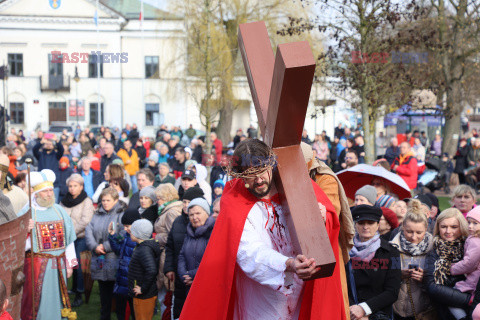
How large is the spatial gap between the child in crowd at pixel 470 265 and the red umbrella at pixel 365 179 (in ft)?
7.08

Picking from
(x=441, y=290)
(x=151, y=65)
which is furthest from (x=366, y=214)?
(x=151, y=65)

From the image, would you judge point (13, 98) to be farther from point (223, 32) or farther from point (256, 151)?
point (256, 151)

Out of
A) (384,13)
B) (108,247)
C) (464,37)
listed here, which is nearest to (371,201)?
(108,247)

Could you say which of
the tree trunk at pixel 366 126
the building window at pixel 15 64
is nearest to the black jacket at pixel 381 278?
the tree trunk at pixel 366 126

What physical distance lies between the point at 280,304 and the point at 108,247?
416 centimetres

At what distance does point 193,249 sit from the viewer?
6129 millimetres

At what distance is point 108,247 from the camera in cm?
727

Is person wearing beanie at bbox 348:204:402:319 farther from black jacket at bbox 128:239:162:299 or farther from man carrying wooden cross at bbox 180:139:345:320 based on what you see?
black jacket at bbox 128:239:162:299

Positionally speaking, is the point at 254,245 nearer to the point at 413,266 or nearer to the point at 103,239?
the point at 413,266

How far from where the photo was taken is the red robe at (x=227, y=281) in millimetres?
3389

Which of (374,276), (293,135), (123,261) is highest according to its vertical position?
(293,135)

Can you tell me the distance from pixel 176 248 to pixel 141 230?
1.34 feet

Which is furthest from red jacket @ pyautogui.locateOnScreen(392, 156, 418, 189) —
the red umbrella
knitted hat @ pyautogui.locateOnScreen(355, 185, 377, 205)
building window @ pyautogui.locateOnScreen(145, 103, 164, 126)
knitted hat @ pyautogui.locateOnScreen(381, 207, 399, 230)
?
building window @ pyautogui.locateOnScreen(145, 103, 164, 126)

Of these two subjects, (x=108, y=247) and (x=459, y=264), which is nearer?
(x=459, y=264)
